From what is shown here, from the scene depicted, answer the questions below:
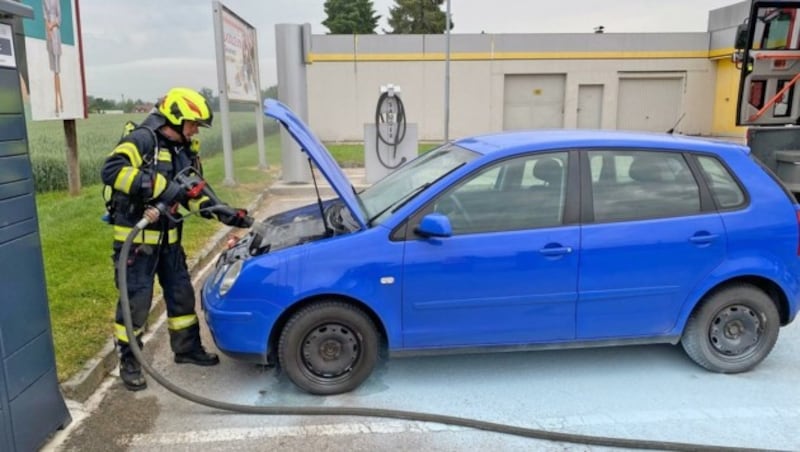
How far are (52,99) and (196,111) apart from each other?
18.3 feet

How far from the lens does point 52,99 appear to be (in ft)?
26.2

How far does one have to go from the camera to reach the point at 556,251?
11.5ft

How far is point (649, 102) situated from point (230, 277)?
24853 mm

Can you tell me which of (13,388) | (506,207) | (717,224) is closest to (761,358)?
(717,224)

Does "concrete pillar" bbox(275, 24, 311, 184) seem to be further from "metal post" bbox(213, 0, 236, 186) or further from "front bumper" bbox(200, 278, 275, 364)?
"front bumper" bbox(200, 278, 275, 364)

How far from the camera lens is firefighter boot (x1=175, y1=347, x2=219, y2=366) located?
405 centimetres

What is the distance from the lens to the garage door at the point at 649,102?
80.7ft

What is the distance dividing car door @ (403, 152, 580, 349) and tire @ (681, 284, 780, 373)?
88 cm

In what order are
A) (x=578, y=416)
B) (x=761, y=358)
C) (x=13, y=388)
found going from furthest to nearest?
(x=761, y=358)
(x=578, y=416)
(x=13, y=388)

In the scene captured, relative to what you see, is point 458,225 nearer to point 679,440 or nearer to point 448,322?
point 448,322

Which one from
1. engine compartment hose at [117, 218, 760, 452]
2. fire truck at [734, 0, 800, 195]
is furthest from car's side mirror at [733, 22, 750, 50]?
engine compartment hose at [117, 218, 760, 452]

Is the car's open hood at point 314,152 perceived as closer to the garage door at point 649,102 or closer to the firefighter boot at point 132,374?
the firefighter boot at point 132,374

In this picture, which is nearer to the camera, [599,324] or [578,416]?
[578,416]

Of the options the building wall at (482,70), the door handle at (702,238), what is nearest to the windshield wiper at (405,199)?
the door handle at (702,238)
